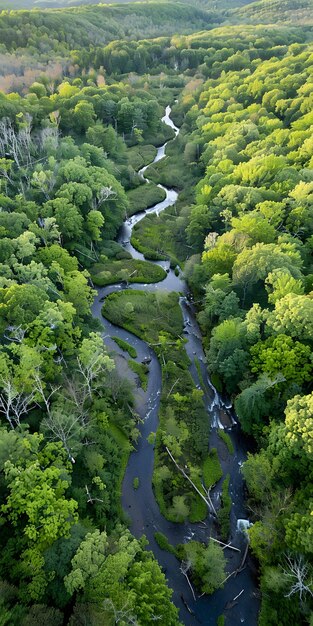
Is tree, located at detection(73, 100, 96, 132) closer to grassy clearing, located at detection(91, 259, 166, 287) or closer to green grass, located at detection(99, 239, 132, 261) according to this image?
green grass, located at detection(99, 239, 132, 261)

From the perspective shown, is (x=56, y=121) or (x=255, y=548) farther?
(x=56, y=121)

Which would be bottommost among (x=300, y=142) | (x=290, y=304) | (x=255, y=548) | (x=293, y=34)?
(x=255, y=548)

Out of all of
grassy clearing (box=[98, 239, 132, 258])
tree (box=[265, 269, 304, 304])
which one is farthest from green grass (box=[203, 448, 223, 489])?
grassy clearing (box=[98, 239, 132, 258])

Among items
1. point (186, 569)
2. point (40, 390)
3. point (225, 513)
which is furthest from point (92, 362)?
point (186, 569)

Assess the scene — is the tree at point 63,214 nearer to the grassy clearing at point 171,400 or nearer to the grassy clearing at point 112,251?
the grassy clearing at point 112,251

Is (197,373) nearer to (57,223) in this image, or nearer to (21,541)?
(21,541)

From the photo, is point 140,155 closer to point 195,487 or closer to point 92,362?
point 92,362

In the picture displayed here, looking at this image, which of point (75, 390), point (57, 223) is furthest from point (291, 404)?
point (57, 223)
